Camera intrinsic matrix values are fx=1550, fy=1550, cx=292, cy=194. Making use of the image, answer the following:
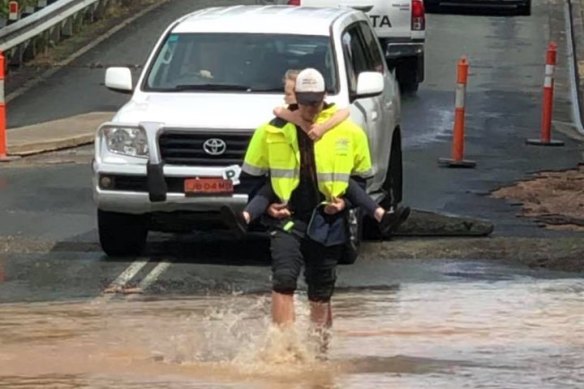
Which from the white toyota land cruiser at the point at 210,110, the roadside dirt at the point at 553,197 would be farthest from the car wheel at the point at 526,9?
the white toyota land cruiser at the point at 210,110

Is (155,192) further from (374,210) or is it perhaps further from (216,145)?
(374,210)

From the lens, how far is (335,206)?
7.85m

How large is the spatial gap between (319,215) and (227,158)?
3.26 m

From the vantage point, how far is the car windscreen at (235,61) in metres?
11.9

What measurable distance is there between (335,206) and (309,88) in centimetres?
62

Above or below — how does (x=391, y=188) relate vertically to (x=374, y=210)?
below

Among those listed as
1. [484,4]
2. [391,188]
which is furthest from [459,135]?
[484,4]

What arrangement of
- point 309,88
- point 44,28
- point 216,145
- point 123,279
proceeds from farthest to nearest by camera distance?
point 44,28, point 216,145, point 123,279, point 309,88

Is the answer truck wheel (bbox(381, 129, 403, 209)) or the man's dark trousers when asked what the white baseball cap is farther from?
truck wheel (bbox(381, 129, 403, 209))

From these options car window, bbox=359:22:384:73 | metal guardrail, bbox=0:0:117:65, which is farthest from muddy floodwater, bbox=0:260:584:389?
metal guardrail, bbox=0:0:117:65

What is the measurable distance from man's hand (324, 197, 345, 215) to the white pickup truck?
1536 cm

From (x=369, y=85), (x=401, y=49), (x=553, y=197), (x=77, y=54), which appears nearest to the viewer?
(x=369, y=85)

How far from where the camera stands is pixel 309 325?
8.27m

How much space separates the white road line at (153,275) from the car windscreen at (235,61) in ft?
4.60
